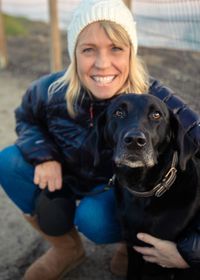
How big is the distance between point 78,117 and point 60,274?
847 millimetres

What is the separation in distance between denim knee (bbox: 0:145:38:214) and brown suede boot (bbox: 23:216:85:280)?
0.10m

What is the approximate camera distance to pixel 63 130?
257 cm

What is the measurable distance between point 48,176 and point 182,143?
80cm

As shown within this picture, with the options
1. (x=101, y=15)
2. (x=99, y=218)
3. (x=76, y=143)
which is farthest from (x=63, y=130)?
(x=101, y=15)

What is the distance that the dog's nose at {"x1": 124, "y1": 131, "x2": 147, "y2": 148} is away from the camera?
192cm

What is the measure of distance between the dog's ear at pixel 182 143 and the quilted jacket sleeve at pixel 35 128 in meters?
0.74

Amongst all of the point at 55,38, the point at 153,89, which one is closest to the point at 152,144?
the point at 153,89

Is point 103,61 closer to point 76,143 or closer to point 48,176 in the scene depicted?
point 76,143

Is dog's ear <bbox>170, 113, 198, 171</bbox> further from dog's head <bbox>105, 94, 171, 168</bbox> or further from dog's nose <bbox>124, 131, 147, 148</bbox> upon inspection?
dog's nose <bbox>124, 131, 147, 148</bbox>

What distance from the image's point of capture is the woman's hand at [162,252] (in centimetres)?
216

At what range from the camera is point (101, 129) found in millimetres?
2273

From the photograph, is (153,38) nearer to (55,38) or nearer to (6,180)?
(55,38)

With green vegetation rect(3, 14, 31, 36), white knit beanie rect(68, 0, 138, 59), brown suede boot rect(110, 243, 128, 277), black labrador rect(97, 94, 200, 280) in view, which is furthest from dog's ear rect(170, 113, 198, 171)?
green vegetation rect(3, 14, 31, 36)

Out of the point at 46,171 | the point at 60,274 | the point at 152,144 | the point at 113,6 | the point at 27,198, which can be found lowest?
the point at 60,274
